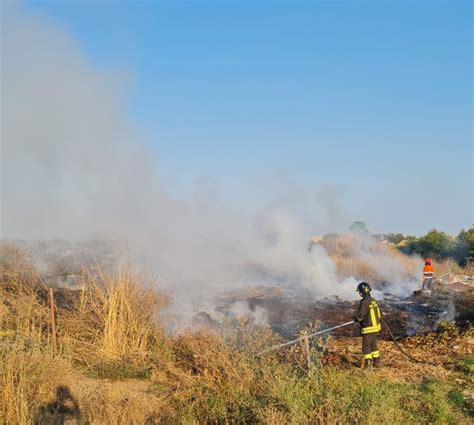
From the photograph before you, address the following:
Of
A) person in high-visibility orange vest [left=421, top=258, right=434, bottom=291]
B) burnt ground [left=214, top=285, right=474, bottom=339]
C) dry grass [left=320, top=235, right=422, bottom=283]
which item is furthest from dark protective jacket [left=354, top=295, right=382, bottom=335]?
dry grass [left=320, top=235, right=422, bottom=283]

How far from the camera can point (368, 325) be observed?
27.9 feet

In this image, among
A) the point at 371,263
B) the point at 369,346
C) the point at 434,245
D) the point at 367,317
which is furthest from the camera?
the point at 434,245

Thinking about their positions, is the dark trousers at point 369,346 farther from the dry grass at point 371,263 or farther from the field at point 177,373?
the dry grass at point 371,263

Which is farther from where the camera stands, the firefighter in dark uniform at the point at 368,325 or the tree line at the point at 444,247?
the tree line at the point at 444,247

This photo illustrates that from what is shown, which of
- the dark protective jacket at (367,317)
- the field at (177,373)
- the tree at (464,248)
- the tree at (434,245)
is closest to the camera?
the field at (177,373)

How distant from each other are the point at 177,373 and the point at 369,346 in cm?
330

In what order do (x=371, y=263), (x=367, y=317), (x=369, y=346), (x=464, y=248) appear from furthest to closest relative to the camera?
(x=464, y=248) < (x=371, y=263) < (x=367, y=317) < (x=369, y=346)

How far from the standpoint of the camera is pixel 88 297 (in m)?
9.17

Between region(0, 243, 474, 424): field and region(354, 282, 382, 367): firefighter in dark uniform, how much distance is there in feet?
1.01

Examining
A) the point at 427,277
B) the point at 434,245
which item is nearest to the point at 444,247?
the point at 434,245

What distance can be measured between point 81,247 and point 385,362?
45.3ft

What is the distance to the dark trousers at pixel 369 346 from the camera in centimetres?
Answer: 837

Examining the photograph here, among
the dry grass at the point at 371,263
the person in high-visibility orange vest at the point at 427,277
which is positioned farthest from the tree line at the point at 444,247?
the person in high-visibility orange vest at the point at 427,277

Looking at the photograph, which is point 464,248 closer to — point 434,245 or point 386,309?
point 434,245
